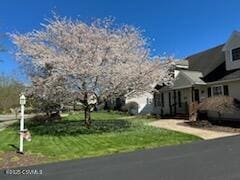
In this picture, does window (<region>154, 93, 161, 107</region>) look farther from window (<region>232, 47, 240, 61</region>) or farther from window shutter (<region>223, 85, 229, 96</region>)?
window (<region>232, 47, 240, 61</region>)

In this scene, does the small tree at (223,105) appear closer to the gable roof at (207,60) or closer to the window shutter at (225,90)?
the window shutter at (225,90)

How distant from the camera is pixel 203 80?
23.7 meters

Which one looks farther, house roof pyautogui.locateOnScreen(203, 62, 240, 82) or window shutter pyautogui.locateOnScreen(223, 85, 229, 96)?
window shutter pyautogui.locateOnScreen(223, 85, 229, 96)

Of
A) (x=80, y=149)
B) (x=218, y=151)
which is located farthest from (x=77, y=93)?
(x=218, y=151)

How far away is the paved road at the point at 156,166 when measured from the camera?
6809 mm

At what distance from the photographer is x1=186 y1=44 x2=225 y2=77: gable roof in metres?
24.8

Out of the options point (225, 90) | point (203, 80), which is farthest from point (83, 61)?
point (203, 80)

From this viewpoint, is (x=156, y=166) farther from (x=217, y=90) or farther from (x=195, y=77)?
(x=195, y=77)

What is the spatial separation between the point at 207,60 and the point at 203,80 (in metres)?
3.67

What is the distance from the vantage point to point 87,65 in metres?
15.5

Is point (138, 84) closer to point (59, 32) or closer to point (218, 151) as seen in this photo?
point (59, 32)

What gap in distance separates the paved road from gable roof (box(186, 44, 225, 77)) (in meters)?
15.4

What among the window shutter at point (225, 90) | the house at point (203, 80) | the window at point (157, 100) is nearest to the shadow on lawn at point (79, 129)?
the house at point (203, 80)

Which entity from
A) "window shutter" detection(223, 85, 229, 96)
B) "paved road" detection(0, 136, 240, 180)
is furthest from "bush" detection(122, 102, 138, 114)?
"paved road" detection(0, 136, 240, 180)
